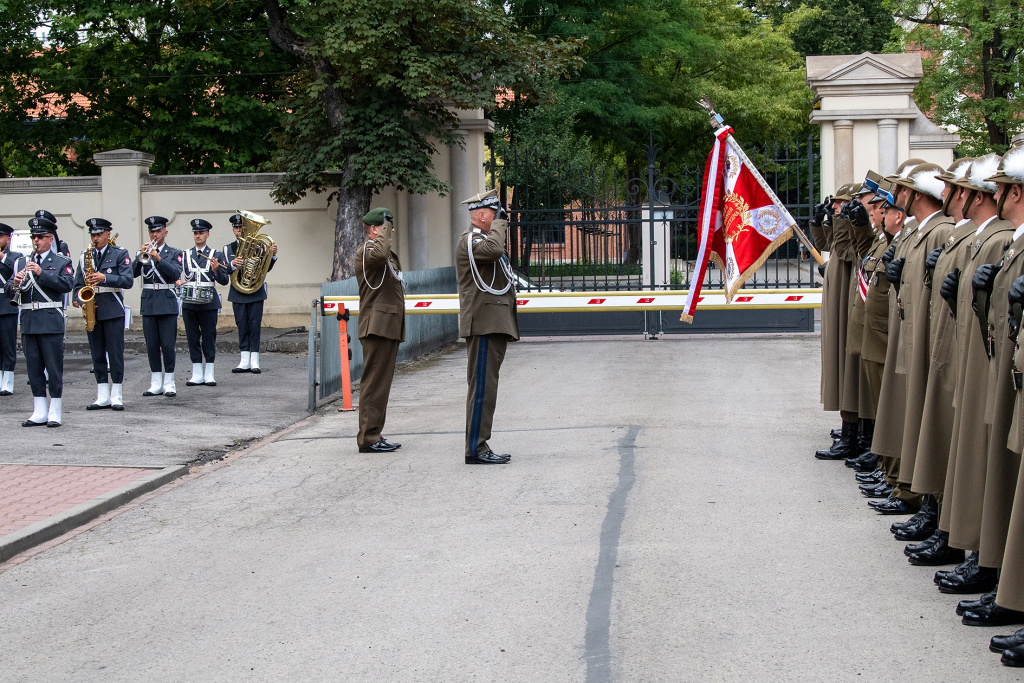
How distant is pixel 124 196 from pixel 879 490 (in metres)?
14.8

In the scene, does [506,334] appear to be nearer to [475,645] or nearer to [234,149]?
[475,645]

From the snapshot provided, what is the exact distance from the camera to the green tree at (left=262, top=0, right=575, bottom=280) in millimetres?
15516

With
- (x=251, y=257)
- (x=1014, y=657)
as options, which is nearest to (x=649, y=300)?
(x=251, y=257)

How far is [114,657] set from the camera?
14.8 ft

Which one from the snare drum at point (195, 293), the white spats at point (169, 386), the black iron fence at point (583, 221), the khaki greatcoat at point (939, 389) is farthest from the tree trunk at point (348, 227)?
the khaki greatcoat at point (939, 389)

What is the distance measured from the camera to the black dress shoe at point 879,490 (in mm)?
6844

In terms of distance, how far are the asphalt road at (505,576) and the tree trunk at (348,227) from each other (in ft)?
26.9

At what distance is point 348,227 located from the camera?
55.9 ft

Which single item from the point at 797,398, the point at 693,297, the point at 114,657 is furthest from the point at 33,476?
the point at 797,398

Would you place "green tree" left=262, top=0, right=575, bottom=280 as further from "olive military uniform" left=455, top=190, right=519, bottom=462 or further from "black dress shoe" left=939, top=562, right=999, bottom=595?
"black dress shoe" left=939, top=562, right=999, bottom=595

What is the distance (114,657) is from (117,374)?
691 cm

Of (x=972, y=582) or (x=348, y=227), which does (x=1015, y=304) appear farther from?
(x=348, y=227)

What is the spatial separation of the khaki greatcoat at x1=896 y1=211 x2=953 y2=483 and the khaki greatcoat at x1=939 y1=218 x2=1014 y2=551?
0.75 meters

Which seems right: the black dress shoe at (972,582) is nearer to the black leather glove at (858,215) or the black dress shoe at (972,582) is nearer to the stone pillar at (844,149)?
the black leather glove at (858,215)
